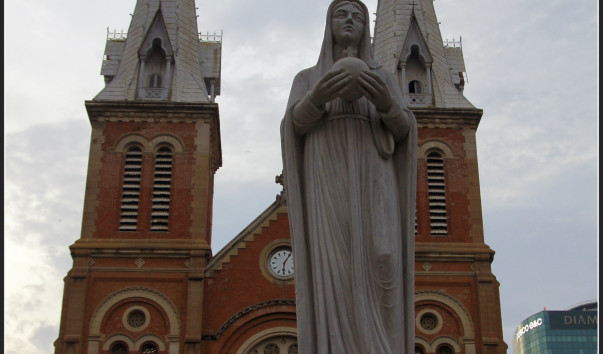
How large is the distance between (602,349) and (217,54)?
95.7 feet

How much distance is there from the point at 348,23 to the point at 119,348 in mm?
21561

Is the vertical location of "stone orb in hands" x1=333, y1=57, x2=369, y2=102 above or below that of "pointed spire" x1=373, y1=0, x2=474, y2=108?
below

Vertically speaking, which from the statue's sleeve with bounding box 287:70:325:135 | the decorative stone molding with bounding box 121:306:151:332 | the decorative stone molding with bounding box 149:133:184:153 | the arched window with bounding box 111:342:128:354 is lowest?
the statue's sleeve with bounding box 287:70:325:135

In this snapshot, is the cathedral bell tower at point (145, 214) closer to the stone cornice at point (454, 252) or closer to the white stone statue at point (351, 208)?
the stone cornice at point (454, 252)

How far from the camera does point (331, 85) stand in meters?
5.13

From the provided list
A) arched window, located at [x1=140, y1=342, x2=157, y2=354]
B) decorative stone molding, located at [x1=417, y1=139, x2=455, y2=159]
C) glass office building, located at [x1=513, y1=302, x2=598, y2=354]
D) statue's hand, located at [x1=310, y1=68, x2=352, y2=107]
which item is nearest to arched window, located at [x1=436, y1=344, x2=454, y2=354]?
decorative stone molding, located at [x1=417, y1=139, x2=455, y2=159]

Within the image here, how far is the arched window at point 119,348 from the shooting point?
2542cm

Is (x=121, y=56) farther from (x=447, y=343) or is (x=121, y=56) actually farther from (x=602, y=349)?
(x=602, y=349)

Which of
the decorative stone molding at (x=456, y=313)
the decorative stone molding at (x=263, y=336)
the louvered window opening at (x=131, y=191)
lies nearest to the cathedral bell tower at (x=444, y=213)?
the decorative stone molding at (x=456, y=313)

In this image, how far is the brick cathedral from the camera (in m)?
25.8

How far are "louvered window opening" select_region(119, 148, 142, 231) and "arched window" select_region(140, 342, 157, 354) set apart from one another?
12.1 feet

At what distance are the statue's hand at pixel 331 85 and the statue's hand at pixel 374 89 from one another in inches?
3.8

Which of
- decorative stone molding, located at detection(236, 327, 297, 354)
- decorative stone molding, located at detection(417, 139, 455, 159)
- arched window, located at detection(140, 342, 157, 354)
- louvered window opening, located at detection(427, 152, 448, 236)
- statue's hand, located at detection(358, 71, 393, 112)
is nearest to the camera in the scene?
statue's hand, located at detection(358, 71, 393, 112)

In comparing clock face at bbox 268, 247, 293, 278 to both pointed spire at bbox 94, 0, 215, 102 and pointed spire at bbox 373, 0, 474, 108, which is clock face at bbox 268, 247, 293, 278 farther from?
pointed spire at bbox 373, 0, 474, 108
